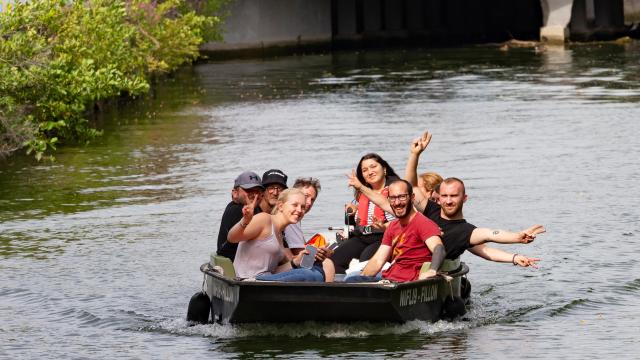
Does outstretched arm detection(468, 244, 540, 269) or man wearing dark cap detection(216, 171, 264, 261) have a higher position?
man wearing dark cap detection(216, 171, 264, 261)

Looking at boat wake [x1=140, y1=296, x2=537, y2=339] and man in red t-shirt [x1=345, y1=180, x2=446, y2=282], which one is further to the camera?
boat wake [x1=140, y1=296, x2=537, y2=339]

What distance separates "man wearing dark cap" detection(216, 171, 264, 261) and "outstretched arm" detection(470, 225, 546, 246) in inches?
87.6

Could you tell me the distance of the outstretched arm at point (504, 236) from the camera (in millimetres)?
14268

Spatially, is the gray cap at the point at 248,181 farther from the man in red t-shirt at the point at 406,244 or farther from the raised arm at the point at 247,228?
the man in red t-shirt at the point at 406,244

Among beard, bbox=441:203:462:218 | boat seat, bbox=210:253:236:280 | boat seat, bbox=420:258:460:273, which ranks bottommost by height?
boat seat, bbox=420:258:460:273

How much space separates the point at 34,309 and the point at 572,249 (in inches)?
281

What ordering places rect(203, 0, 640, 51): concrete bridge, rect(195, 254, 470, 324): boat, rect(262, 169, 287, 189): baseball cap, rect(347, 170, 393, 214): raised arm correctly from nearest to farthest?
rect(195, 254, 470, 324): boat, rect(262, 169, 287, 189): baseball cap, rect(347, 170, 393, 214): raised arm, rect(203, 0, 640, 51): concrete bridge

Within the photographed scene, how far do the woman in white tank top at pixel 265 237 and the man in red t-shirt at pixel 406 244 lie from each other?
0.75 meters

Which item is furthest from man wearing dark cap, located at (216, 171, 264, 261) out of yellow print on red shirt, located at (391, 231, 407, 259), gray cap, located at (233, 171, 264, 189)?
yellow print on red shirt, located at (391, 231, 407, 259)

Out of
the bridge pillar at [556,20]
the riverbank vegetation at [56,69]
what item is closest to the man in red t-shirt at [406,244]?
the riverbank vegetation at [56,69]

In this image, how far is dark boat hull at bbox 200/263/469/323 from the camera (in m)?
13.7

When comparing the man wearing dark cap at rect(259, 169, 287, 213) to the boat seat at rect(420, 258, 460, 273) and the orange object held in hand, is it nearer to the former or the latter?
the boat seat at rect(420, 258, 460, 273)

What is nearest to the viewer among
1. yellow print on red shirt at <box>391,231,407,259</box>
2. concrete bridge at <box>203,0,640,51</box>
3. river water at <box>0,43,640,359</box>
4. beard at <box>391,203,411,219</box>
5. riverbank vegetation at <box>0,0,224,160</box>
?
beard at <box>391,203,411,219</box>

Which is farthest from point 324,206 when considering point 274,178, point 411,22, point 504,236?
point 411,22
